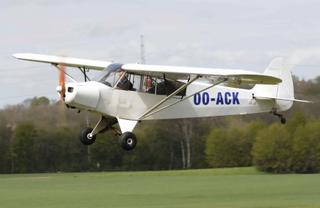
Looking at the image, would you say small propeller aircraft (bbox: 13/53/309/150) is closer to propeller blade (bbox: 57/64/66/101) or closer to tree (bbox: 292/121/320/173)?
propeller blade (bbox: 57/64/66/101)

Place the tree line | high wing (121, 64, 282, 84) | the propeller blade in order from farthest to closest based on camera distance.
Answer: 1. the tree line
2. high wing (121, 64, 282, 84)
3. the propeller blade

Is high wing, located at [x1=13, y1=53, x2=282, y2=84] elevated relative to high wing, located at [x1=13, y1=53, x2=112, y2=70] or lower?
lower

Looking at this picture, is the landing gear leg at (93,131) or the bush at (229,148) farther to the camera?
the bush at (229,148)

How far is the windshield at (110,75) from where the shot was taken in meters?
28.6

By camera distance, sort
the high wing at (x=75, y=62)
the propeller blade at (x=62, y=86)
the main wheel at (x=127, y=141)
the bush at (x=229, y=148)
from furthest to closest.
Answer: the bush at (x=229, y=148), the high wing at (x=75, y=62), the main wheel at (x=127, y=141), the propeller blade at (x=62, y=86)

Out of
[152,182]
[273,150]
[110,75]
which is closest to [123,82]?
[110,75]

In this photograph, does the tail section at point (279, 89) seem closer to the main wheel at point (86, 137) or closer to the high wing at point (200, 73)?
the high wing at point (200, 73)

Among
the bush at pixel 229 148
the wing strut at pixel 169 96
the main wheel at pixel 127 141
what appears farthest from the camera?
the bush at pixel 229 148

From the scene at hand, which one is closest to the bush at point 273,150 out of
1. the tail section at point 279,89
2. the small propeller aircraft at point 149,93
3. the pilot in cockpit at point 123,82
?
the tail section at point 279,89

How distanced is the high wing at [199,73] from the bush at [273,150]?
53.2 metres

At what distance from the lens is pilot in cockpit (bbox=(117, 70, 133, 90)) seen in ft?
94.1

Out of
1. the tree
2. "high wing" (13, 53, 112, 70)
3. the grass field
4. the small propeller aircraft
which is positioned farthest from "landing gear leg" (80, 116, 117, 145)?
the tree

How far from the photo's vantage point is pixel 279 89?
33469mm

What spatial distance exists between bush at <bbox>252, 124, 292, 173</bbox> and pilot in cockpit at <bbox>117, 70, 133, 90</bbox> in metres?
54.3
